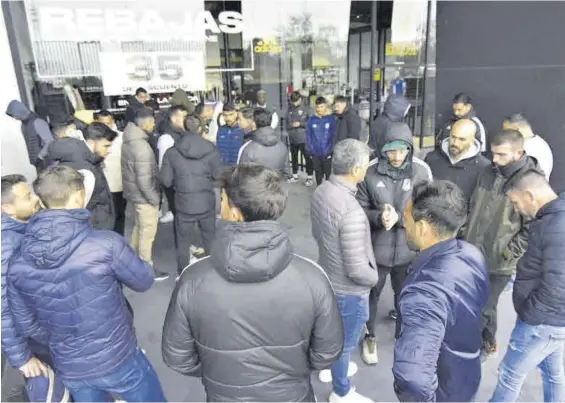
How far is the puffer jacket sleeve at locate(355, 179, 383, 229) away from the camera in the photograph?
106 inches

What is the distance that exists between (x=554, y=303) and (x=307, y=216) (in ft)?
13.9

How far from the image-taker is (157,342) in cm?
325

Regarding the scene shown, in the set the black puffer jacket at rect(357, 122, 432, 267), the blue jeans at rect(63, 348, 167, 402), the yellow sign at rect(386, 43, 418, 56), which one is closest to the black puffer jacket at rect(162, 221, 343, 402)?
the blue jeans at rect(63, 348, 167, 402)

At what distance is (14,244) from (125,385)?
2.75 ft

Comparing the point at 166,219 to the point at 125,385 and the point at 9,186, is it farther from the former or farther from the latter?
the point at 125,385

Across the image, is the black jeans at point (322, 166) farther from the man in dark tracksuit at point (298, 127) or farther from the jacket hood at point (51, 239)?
the jacket hood at point (51, 239)

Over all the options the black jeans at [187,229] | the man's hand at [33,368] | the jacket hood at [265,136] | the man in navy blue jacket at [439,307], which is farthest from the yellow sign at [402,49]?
the man's hand at [33,368]

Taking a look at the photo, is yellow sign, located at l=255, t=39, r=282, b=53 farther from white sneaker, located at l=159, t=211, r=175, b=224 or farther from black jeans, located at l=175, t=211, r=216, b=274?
black jeans, located at l=175, t=211, r=216, b=274

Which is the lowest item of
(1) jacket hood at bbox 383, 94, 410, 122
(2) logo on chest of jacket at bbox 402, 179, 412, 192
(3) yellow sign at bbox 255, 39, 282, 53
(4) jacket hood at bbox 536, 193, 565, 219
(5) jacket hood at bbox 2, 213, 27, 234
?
(2) logo on chest of jacket at bbox 402, 179, 412, 192

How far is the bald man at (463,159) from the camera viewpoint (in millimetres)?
2902

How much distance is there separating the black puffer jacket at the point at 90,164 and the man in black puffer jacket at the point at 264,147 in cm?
142

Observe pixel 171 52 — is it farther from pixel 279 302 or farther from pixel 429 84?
pixel 279 302

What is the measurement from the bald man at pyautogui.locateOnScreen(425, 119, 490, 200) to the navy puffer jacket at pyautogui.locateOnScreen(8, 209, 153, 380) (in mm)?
2182

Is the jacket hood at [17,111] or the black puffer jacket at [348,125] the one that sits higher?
the jacket hood at [17,111]
